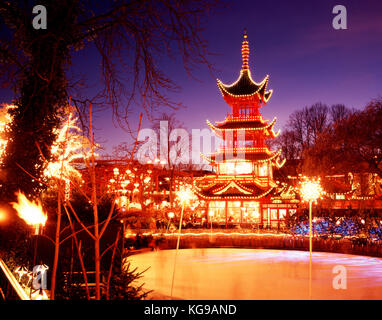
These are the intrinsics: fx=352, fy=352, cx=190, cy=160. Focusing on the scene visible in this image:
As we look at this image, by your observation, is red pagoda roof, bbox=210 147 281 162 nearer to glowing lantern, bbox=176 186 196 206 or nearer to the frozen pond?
glowing lantern, bbox=176 186 196 206

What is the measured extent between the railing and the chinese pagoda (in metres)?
24.6

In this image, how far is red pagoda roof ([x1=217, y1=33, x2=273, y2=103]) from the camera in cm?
3331

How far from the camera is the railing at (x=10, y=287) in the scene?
3.68 metres

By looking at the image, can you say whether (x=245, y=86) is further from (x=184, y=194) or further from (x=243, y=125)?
(x=184, y=194)

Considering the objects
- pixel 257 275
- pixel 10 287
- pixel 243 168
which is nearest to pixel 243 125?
pixel 243 168

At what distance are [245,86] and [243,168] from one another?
826 centimetres

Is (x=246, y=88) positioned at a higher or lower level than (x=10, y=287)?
higher

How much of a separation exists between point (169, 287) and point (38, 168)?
417cm

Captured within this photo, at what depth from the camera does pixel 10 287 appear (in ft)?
13.1

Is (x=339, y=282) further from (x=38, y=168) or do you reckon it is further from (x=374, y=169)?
(x=374, y=169)

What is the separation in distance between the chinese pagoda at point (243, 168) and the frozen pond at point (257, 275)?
13.7 m

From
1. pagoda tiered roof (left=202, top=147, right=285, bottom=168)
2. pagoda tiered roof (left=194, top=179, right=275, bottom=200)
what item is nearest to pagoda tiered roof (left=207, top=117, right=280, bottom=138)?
pagoda tiered roof (left=202, top=147, right=285, bottom=168)

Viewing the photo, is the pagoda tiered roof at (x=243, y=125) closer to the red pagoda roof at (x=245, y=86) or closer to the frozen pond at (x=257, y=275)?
the red pagoda roof at (x=245, y=86)
